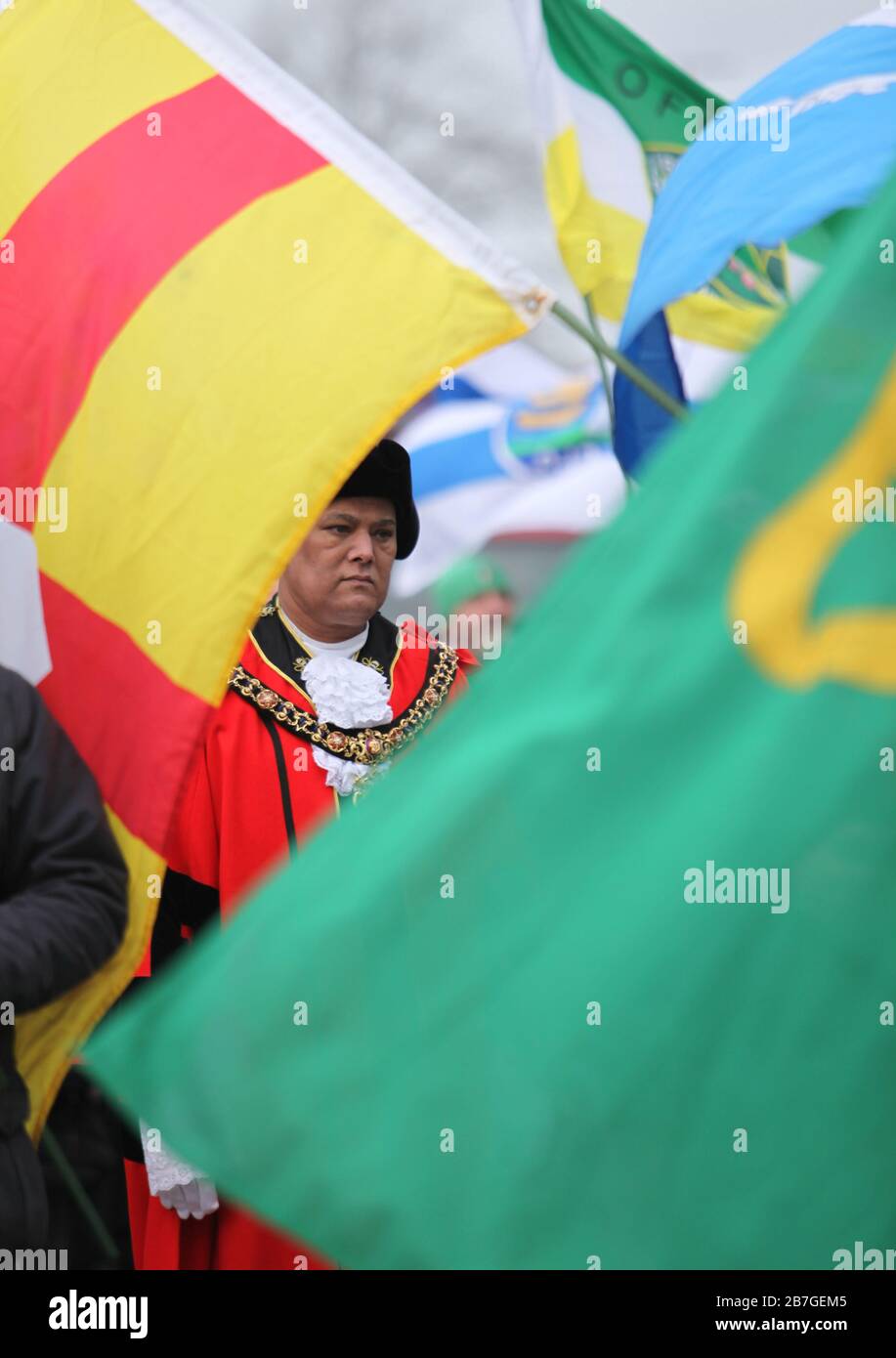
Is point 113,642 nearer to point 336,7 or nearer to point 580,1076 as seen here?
point 580,1076

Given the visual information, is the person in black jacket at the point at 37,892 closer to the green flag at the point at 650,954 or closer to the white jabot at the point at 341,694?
the white jabot at the point at 341,694

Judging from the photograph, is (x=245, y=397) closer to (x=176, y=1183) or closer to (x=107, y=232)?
(x=107, y=232)

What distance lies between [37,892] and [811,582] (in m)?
1.56

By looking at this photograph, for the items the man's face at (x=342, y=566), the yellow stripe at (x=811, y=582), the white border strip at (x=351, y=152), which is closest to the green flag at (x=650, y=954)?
the yellow stripe at (x=811, y=582)

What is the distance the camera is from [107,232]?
109 inches

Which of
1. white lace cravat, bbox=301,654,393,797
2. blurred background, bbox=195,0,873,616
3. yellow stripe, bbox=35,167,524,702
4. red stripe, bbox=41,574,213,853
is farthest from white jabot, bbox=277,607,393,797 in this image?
blurred background, bbox=195,0,873,616

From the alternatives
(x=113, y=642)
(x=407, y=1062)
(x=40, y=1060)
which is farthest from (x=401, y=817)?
(x=40, y=1060)

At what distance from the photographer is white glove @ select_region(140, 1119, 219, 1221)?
125 inches

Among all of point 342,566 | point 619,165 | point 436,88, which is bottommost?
point 342,566

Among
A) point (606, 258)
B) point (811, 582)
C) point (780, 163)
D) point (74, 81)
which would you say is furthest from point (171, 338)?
point (606, 258)

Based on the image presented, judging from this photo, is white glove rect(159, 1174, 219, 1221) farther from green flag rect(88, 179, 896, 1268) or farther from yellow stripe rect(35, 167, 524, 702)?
green flag rect(88, 179, 896, 1268)

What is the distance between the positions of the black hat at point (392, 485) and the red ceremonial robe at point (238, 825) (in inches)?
14.1

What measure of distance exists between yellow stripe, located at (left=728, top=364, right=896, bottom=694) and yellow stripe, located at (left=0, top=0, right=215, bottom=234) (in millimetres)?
1619

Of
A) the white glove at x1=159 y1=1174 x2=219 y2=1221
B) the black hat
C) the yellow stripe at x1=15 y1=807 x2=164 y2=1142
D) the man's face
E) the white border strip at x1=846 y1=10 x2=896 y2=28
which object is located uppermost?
the white border strip at x1=846 y1=10 x2=896 y2=28
